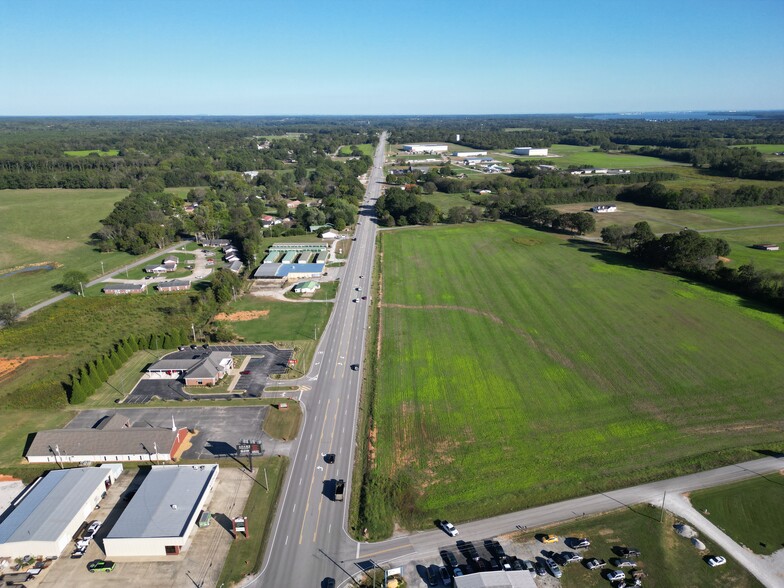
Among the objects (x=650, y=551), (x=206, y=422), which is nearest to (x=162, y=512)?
(x=206, y=422)

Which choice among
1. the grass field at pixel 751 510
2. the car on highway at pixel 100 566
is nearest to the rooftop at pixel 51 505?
the car on highway at pixel 100 566

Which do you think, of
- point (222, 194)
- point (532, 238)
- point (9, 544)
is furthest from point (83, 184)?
point (9, 544)

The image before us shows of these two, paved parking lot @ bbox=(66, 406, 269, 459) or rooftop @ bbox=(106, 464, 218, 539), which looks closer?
rooftop @ bbox=(106, 464, 218, 539)

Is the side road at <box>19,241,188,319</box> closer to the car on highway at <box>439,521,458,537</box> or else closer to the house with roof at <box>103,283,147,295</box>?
the house with roof at <box>103,283,147,295</box>

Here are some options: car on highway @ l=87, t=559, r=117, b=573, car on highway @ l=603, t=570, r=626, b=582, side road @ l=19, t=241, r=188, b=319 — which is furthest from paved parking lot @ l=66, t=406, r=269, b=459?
side road @ l=19, t=241, r=188, b=319

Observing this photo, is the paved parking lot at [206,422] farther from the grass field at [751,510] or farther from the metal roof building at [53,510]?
the grass field at [751,510]

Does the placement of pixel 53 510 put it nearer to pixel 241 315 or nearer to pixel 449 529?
pixel 449 529

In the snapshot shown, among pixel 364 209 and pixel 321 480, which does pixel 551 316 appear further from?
pixel 364 209
